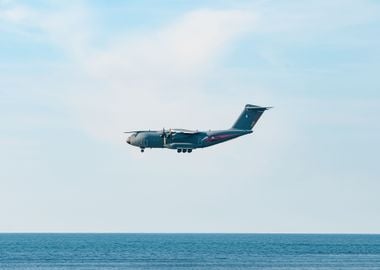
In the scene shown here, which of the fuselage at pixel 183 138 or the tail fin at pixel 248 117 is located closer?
the fuselage at pixel 183 138

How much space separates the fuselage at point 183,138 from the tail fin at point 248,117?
5.38m

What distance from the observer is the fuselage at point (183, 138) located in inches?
6196

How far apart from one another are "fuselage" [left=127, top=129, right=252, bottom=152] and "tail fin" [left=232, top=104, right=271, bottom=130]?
17.7 feet

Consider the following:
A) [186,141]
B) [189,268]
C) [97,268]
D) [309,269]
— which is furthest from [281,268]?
[186,141]

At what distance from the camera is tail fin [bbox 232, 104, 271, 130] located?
16475 cm

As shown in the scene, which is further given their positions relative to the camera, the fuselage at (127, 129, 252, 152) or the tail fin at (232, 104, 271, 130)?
the tail fin at (232, 104, 271, 130)

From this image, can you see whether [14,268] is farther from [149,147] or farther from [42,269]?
[149,147]

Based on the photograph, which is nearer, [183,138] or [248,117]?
[183,138]

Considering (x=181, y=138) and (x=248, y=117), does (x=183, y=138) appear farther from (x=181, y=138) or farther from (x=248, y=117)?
(x=248, y=117)

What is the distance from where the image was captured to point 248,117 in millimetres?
165500

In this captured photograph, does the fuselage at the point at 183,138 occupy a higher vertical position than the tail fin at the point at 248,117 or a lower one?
lower

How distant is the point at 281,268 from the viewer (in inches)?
7810

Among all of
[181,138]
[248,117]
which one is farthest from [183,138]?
[248,117]

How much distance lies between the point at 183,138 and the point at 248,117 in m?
13.8
